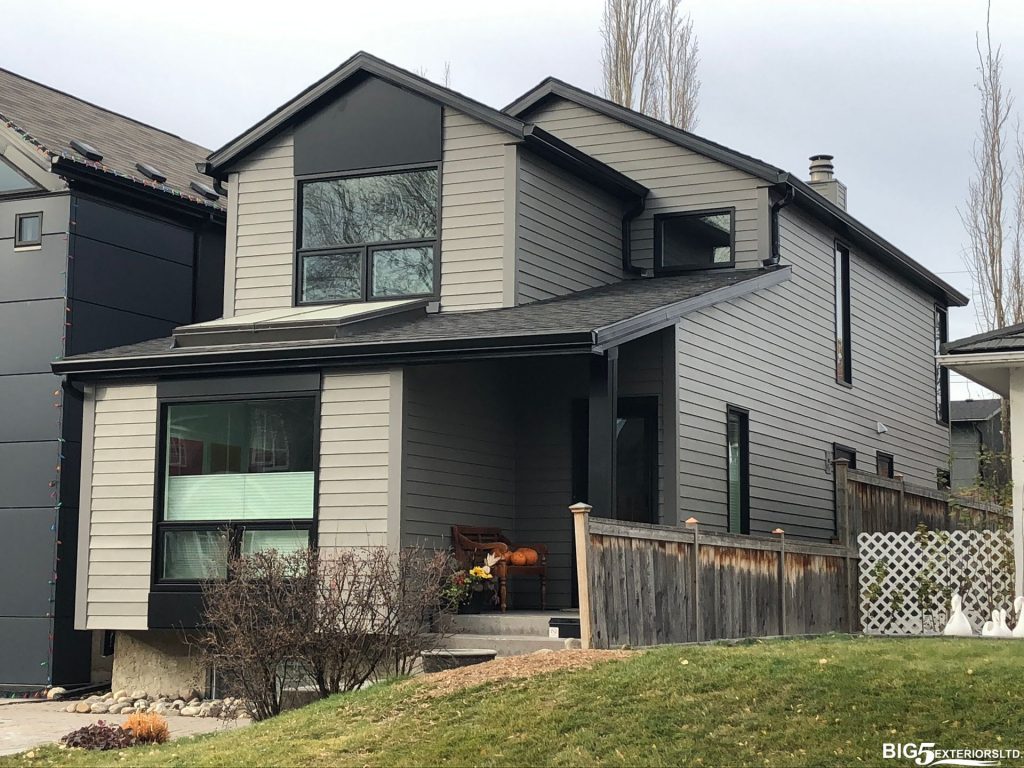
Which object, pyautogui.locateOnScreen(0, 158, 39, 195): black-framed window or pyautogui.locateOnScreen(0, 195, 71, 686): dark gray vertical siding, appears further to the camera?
pyautogui.locateOnScreen(0, 158, 39, 195): black-framed window

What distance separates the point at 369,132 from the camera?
655 inches

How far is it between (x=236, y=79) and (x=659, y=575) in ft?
45.7

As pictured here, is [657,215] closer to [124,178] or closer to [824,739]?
[124,178]

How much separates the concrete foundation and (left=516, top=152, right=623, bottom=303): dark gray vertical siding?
17.5 feet

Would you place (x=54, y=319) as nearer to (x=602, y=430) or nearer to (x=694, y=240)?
(x=602, y=430)

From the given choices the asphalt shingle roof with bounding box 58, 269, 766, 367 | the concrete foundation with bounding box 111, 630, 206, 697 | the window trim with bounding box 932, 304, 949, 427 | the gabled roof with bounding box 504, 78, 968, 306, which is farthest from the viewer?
the window trim with bounding box 932, 304, 949, 427

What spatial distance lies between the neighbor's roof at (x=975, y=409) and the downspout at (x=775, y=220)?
889 inches

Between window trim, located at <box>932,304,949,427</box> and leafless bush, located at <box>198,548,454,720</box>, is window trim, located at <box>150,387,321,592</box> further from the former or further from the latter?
window trim, located at <box>932,304,949,427</box>

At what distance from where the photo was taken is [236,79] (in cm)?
2316

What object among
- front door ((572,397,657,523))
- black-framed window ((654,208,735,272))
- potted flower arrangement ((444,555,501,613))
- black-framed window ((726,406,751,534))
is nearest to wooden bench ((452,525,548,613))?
potted flower arrangement ((444,555,501,613))

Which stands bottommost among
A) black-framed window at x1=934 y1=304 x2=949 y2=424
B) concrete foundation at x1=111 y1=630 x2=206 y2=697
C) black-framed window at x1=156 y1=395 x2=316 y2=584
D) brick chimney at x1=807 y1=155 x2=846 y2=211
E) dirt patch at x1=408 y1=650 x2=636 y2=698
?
concrete foundation at x1=111 y1=630 x2=206 y2=697

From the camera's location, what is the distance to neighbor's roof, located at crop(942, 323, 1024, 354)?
534 inches

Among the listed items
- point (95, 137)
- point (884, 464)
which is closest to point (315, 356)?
point (95, 137)

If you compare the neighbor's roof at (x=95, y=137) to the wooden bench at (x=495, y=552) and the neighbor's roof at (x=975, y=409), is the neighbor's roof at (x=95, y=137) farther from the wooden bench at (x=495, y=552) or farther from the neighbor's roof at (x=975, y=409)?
the neighbor's roof at (x=975, y=409)
